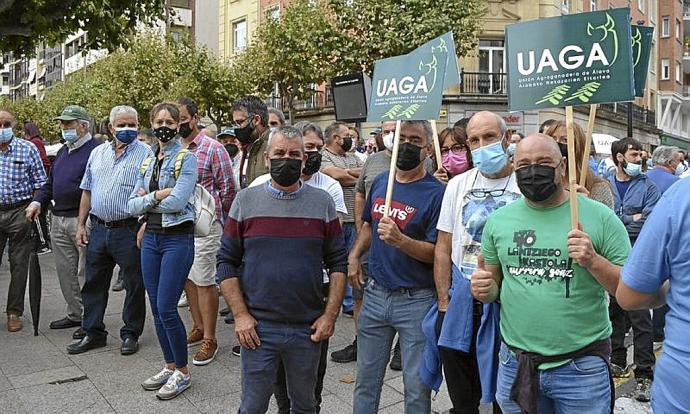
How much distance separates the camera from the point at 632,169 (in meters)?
6.14

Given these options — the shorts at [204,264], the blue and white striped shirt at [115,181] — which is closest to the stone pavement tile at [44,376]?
the shorts at [204,264]

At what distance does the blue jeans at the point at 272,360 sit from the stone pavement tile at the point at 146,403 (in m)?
1.24

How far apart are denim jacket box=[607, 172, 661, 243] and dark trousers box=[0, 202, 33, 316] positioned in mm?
5840

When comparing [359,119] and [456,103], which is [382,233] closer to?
[359,119]

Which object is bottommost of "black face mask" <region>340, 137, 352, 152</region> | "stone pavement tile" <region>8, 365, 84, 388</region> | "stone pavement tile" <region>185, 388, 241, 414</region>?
"stone pavement tile" <region>185, 388, 241, 414</region>

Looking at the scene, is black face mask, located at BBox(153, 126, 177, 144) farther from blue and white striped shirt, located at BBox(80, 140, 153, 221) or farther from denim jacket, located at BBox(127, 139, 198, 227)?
blue and white striped shirt, located at BBox(80, 140, 153, 221)

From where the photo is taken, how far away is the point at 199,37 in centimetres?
3316

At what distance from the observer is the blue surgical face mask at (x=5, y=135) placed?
19.9 feet

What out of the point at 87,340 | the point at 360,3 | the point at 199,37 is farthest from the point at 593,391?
the point at 199,37

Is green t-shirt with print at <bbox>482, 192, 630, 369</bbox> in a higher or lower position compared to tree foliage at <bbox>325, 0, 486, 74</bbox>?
lower

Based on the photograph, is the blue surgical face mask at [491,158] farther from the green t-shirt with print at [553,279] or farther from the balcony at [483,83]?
the balcony at [483,83]

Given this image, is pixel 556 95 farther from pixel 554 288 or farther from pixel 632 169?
pixel 632 169

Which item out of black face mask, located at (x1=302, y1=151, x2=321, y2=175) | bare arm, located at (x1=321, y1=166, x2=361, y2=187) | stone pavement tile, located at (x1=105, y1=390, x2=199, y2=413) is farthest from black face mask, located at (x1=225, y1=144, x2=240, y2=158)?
stone pavement tile, located at (x1=105, y1=390, x2=199, y2=413)

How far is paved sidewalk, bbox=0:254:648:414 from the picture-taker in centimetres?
429
